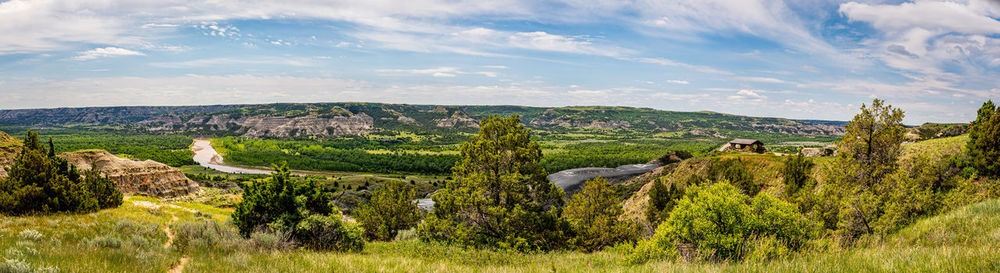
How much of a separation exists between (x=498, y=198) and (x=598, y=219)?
7093 mm

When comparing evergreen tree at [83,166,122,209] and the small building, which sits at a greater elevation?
the small building

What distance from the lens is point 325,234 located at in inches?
574

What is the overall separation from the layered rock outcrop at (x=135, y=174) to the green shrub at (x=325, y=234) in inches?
2129

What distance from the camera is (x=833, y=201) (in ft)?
55.7

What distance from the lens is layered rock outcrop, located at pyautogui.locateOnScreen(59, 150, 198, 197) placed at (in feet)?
174

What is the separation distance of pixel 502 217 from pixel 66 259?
42.6ft

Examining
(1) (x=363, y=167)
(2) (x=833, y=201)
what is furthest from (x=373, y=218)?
(1) (x=363, y=167)

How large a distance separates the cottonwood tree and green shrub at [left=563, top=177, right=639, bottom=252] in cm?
348

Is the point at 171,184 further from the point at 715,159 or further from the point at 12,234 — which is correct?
the point at 715,159

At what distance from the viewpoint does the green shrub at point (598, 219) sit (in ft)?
72.3

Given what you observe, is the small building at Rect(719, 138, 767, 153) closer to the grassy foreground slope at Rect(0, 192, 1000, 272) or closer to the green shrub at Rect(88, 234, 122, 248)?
the grassy foreground slope at Rect(0, 192, 1000, 272)

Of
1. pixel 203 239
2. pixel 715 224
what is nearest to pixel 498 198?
pixel 715 224

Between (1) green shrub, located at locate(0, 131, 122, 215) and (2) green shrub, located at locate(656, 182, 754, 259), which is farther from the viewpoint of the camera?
(1) green shrub, located at locate(0, 131, 122, 215)

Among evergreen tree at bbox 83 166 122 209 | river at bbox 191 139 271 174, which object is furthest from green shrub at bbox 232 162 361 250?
river at bbox 191 139 271 174
